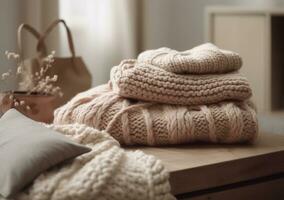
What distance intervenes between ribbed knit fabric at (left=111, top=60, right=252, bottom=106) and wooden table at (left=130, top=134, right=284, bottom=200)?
0.30ft

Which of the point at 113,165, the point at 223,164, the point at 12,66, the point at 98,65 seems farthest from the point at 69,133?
the point at 98,65

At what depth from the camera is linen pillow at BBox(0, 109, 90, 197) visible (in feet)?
2.32

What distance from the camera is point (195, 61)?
1.02 m

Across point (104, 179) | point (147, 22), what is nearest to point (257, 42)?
point (147, 22)

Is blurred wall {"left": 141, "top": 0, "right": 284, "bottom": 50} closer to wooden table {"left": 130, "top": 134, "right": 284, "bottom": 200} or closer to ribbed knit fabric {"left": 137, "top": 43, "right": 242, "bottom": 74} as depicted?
ribbed knit fabric {"left": 137, "top": 43, "right": 242, "bottom": 74}

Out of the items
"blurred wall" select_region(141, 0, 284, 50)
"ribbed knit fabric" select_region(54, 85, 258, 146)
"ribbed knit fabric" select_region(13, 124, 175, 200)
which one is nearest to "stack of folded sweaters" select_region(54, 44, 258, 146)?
"ribbed knit fabric" select_region(54, 85, 258, 146)

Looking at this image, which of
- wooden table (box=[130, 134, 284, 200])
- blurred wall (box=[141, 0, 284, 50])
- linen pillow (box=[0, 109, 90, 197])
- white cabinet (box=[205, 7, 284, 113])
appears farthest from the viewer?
blurred wall (box=[141, 0, 284, 50])

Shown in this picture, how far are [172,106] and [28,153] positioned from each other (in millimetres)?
351

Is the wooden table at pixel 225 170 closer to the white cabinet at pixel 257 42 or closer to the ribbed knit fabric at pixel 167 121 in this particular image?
the ribbed knit fabric at pixel 167 121

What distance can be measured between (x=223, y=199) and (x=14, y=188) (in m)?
0.35

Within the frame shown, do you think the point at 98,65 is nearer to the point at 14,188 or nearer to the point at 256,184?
the point at 256,184

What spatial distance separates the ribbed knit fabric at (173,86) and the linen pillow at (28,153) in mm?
233

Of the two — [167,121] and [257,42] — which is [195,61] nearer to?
[167,121]

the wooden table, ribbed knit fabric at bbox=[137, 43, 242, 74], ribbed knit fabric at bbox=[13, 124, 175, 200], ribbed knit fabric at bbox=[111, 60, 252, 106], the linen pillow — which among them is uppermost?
A: ribbed knit fabric at bbox=[137, 43, 242, 74]
